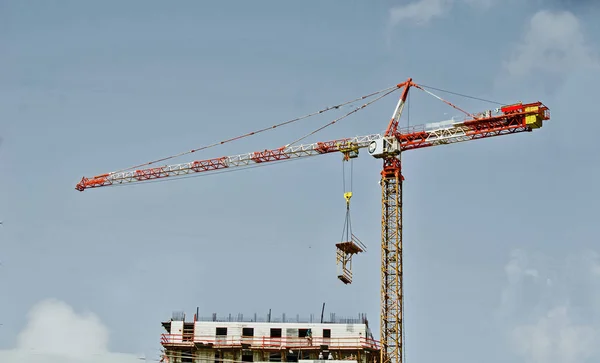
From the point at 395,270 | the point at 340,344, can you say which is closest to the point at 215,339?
the point at 340,344

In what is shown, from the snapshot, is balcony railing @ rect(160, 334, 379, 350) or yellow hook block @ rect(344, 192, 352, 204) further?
yellow hook block @ rect(344, 192, 352, 204)

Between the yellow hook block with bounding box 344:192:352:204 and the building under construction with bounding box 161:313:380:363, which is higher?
the yellow hook block with bounding box 344:192:352:204

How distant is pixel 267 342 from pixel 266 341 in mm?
213

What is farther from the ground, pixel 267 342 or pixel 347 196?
pixel 347 196

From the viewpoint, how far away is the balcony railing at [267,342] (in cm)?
14200

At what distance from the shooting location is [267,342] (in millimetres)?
143500

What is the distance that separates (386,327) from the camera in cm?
15425

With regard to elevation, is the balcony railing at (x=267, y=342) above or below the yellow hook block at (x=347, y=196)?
below

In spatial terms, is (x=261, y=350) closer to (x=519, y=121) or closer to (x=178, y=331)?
(x=178, y=331)

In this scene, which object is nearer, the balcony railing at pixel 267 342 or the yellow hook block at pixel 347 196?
the balcony railing at pixel 267 342

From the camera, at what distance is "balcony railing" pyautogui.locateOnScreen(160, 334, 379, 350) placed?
14200 centimetres

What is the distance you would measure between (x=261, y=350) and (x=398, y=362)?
19.9 meters

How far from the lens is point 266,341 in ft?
471

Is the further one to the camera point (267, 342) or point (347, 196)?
point (347, 196)
